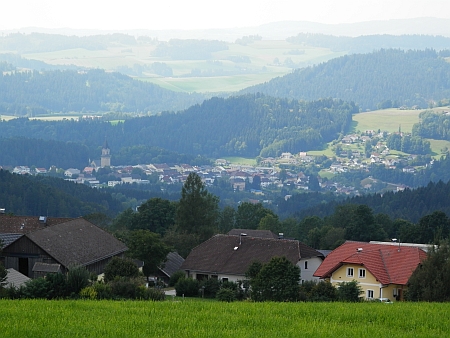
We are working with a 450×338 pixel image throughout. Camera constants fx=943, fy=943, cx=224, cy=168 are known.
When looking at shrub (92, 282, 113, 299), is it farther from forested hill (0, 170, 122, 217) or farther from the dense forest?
the dense forest

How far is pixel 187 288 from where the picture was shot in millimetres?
38812

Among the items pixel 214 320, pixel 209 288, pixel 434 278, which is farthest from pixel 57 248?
pixel 214 320

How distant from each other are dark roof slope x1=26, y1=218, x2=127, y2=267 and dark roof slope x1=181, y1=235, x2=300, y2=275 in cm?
414

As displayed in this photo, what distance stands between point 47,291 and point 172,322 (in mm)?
7210

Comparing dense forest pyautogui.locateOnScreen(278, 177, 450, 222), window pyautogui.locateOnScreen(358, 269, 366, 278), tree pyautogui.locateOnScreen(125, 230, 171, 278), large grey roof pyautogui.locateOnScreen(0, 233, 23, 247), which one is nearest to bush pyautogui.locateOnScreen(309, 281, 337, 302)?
window pyautogui.locateOnScreen(358, 269, 366, 278)

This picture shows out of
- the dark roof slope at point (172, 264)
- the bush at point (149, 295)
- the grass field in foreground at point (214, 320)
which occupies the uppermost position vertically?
the grass field in foreground at point (214, 320)

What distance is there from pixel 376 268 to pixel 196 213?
27.7m

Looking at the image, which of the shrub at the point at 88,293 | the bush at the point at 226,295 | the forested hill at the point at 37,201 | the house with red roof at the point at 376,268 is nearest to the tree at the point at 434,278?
the bush at the point at 226,295

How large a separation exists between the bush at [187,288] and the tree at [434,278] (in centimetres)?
1310

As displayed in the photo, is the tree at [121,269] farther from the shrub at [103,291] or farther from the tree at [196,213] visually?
the tree at [196,213]

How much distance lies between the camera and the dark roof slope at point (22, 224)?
149 feet

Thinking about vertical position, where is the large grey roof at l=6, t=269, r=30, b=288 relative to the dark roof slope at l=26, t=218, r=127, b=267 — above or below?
below

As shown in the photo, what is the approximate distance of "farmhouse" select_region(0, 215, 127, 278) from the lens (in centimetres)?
3866

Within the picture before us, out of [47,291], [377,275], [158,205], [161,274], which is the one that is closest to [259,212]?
[158,205]
